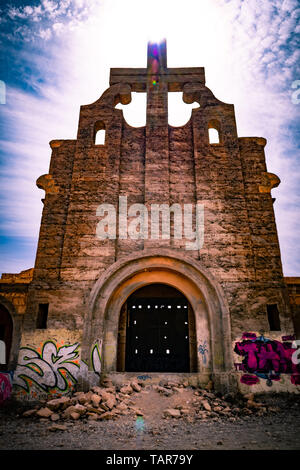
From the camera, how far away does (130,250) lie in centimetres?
830

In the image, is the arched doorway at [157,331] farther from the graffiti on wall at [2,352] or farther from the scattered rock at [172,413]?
the graffiti on wall at [2,352]

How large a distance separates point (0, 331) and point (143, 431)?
5698mm

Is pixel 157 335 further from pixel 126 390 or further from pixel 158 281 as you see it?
pixel 126 390

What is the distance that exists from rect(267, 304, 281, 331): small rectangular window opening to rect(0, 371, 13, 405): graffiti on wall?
7.09m

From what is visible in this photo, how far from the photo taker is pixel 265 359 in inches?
276

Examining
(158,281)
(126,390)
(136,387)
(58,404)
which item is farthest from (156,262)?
(58,404)

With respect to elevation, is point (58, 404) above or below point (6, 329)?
below

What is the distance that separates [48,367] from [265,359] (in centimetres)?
548

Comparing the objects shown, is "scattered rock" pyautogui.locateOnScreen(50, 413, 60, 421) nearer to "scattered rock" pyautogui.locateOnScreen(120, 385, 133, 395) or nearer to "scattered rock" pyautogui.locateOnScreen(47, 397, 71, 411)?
"scattered rock" pyautogui.locateOnScreen(47, 397, 71, 411)

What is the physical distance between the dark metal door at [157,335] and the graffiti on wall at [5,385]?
3.11 m

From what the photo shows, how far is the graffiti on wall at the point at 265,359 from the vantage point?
688 centimetres
